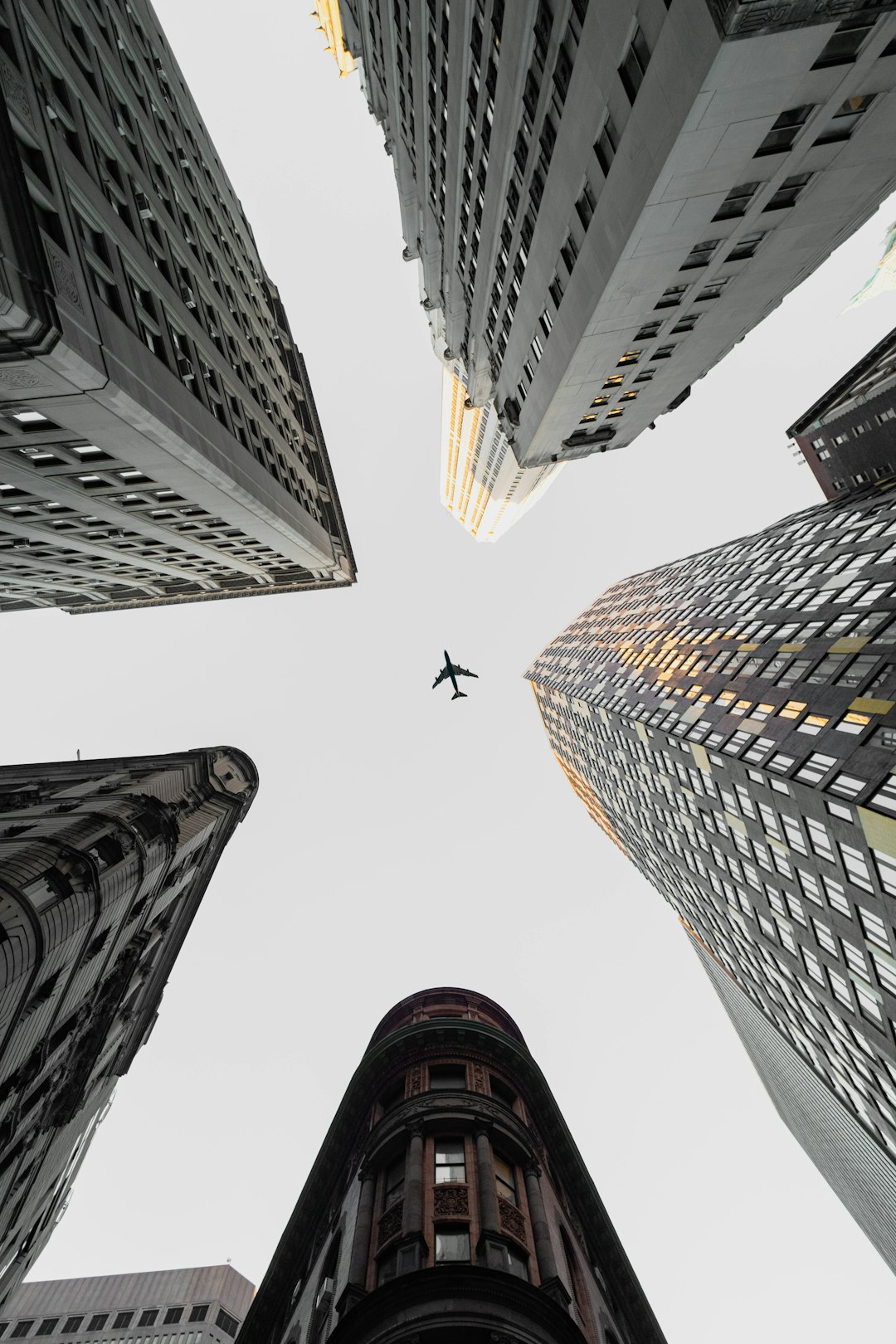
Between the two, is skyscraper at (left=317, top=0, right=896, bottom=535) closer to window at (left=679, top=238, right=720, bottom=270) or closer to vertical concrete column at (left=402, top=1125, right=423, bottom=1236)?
window at (left=679, top=238, right=720, bottom=270)

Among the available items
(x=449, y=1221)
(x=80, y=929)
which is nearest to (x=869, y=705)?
(x=449, y=1221)

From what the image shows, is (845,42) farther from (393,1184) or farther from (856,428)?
(856,428)

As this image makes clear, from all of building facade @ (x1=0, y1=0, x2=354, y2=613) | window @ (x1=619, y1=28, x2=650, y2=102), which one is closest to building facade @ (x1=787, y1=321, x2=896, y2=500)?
window @ (x1=619, y1=28, x2=650, y2=102)

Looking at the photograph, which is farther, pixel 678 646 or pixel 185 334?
pixel 678 646

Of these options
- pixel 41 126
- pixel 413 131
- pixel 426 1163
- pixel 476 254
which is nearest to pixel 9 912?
pixel 426 1163

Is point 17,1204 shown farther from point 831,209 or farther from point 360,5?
point 360,5

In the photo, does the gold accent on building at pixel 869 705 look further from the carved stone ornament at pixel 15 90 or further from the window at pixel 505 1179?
the carved stone ornament at pixel 15 90
